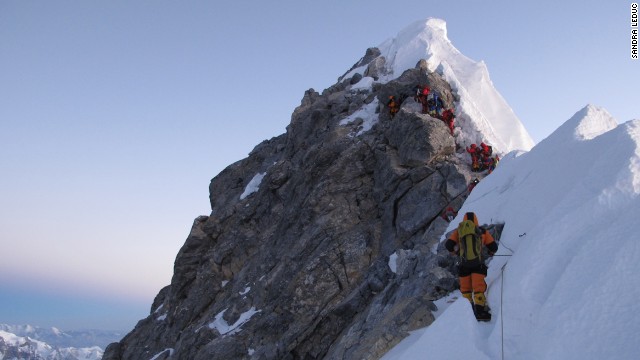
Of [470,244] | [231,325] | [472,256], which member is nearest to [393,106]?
[231,325]

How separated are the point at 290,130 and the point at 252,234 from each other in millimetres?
8762

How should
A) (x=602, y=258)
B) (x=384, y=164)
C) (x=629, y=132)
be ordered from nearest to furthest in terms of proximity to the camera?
1. (x=602, y=258)
2. (x=629, y=132)
3. (x=384, y=164)

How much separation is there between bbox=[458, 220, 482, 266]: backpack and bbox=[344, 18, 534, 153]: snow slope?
618 inches

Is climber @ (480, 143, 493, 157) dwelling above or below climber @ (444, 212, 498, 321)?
above

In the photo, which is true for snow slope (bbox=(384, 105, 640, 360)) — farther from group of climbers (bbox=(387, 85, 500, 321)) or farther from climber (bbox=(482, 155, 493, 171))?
climber (bbox=(482, 155, 493, 171))

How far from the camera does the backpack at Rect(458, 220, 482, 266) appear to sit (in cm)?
858

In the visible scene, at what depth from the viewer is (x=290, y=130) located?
1328 inches

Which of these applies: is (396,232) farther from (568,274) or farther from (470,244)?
(568,274)

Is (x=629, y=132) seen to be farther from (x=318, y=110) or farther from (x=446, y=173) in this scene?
(x=318, y=110)

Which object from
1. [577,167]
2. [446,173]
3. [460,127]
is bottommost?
[577,167]

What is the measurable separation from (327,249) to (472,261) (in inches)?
527

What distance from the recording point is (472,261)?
8570 mm

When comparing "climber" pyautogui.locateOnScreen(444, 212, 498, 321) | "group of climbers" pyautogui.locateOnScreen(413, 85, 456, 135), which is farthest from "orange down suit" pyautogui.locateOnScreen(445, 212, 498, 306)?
"group of climbers" pyautogui.locateOnScreen(413, 85, 456, 135)

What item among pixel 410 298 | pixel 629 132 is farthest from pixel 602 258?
pixel 410 298
